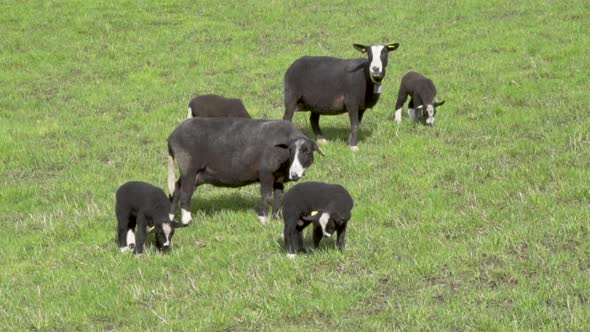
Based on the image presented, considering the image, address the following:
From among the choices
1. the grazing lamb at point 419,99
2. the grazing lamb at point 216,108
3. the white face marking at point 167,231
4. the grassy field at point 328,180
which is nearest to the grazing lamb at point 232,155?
the grassy field at point 328,180

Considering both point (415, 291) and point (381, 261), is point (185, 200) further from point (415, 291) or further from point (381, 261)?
point (415, 291)

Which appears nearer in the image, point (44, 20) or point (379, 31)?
point (379, 31)

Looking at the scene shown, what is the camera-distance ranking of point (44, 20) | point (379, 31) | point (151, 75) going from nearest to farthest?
point (151, 75) → point (379, 31) → point (44, 20)

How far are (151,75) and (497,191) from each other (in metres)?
16.3

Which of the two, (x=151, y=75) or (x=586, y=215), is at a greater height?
(x=586, y=215)

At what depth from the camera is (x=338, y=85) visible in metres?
18.2

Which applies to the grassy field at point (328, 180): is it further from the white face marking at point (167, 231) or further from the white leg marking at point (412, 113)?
the white leg marking at point (412, 113)

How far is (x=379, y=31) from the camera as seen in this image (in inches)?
1203

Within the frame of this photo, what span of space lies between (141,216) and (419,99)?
31.2ft

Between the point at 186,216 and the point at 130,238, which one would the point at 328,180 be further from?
the point at 130,238

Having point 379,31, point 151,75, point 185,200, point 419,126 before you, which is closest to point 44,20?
point 151,75

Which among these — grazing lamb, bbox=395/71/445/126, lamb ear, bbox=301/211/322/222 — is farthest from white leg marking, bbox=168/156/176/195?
grazing lamb, bbox=395/71/445/126

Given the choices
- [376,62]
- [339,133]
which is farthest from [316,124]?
[376,62]

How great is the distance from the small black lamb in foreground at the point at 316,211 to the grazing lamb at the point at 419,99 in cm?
833
